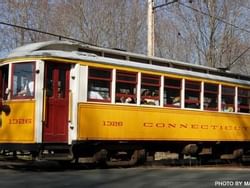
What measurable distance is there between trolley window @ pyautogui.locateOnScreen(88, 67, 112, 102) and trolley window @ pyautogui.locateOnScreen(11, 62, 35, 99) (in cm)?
167

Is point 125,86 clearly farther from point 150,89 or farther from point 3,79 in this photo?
point 3,79

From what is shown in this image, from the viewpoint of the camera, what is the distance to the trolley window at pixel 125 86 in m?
17.0

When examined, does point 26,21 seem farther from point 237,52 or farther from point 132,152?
point 132,152

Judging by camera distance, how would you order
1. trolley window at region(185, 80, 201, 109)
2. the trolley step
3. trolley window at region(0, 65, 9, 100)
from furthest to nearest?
trolley window at region(185, 80, 201, 109) < trolley window at region(0, 65, 9, 100) < the trolley step

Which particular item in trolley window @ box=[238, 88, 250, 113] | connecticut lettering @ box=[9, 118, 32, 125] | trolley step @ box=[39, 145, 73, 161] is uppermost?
trolley window @ box=[238, 88, 250, 113]

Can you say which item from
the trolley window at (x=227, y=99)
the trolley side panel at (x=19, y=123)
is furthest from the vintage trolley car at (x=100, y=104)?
the trolley window at (x=227, y=99)

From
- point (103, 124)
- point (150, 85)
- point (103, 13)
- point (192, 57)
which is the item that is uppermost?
point (103, 13)

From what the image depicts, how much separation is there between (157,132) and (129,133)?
50.7 inches

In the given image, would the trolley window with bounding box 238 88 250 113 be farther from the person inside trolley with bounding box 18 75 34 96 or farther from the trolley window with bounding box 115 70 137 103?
the person inside trolley with bounding box 18 75 34 96

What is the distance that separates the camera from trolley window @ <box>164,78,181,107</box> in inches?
723

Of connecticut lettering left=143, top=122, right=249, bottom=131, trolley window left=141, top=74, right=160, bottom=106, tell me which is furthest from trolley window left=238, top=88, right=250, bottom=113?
trolley window left=141, top=74, right=160, bottom=106

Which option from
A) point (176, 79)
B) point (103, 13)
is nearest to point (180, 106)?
point (176, 79)

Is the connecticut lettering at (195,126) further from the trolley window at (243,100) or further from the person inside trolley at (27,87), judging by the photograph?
the person inside trolley at (27,87)

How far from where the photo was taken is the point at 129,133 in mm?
17250
